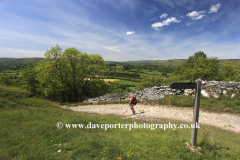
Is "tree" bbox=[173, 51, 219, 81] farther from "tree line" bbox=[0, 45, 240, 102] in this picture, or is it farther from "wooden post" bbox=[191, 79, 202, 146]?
"wooden post" bbox=[191, 79, 202, 146]

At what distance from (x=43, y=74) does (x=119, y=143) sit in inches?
997

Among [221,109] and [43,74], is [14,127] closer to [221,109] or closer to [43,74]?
[221,109]

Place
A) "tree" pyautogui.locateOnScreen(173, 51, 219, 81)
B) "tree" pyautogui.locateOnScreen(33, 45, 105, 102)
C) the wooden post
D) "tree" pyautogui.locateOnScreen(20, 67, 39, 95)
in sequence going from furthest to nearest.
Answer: "tree" pyautogui.locateOnScreen(20, 67, 39, 95) < "tree" pyautogui.locateOnScreen(173, 51, 219, 81) < "tree" pyautogui.locateOnScreen(33, 45, 105, 102) < the wooden post

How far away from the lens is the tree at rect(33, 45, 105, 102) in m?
22.9

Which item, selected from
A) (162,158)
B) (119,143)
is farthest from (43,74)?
(162,158)

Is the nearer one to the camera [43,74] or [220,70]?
[43,74]

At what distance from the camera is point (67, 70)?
2444 cm

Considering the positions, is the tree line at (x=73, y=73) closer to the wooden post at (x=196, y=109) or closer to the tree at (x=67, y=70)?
the tree at (x=67, y=70)

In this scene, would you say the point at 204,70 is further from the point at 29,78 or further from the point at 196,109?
the point at 29,78

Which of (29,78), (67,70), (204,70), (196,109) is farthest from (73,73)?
(204,70)

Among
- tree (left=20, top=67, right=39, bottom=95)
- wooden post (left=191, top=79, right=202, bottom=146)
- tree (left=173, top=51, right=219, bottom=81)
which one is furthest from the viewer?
tree (left=20, top=67, right=39, bottom=95)

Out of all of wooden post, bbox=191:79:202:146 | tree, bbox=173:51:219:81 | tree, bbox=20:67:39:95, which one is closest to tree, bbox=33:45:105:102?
tree, bbox=20:67:39:95

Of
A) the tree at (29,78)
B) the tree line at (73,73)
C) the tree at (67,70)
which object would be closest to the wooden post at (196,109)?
the tree line at (73,73)

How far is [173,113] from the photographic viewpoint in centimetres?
1171
